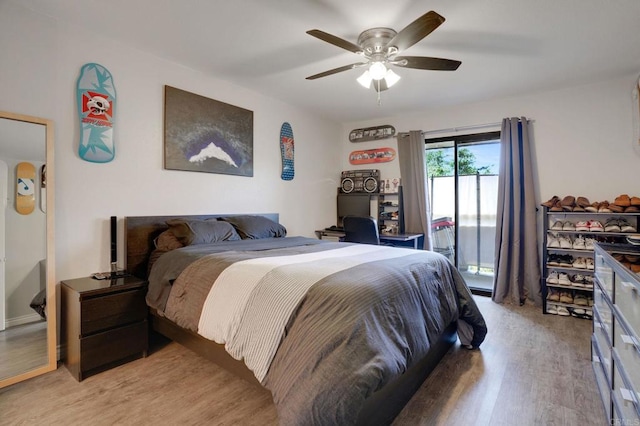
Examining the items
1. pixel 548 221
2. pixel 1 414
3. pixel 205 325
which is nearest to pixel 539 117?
pixel 548 221

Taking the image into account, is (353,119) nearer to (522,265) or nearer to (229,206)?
(229,206)

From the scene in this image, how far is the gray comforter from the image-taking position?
1.19m

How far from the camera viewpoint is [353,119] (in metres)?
4.87

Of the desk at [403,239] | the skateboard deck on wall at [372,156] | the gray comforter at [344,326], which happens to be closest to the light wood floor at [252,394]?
the gray comforter at [344,326]

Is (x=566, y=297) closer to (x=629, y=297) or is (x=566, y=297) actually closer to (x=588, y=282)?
(x=588, y=282)

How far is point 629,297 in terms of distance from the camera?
4.62ft

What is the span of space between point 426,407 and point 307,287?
3.28 feet

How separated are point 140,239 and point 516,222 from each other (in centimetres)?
392

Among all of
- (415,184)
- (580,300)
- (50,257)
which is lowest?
(580,300)

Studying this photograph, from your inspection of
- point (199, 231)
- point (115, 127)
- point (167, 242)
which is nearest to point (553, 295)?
point (199, 231)

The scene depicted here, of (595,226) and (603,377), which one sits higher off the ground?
(595,226)

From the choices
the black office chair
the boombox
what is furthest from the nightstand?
the boombox

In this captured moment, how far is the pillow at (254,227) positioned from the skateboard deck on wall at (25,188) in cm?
146

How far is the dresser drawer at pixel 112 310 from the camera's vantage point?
203 centimetres
